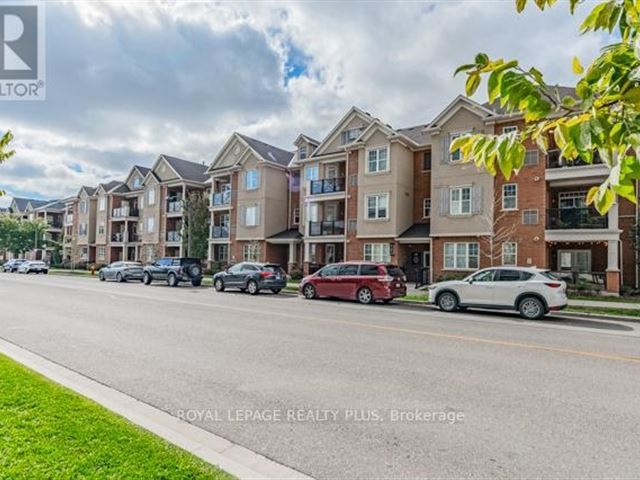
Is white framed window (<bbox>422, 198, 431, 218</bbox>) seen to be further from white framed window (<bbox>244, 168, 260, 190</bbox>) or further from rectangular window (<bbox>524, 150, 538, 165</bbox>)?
white framed window (<bbox>244, 168, 260, 190</bbox>)

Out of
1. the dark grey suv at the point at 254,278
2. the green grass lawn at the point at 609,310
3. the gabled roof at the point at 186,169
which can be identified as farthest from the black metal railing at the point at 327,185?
the green grass lawn at the point at 609,310

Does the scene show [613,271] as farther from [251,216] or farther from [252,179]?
[252,179]

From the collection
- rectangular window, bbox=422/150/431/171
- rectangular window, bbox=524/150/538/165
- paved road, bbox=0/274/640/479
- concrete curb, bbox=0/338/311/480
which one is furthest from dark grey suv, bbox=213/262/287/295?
concrete curb, bbox=0/338/311/480

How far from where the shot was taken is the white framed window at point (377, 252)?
1122 inches

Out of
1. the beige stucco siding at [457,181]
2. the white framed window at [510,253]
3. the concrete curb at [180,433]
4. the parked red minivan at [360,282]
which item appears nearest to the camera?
the concrete curb at [180,433]

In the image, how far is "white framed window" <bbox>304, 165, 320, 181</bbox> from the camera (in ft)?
111

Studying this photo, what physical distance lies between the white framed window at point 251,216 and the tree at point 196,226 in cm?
508

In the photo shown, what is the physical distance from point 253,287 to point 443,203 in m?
12.7

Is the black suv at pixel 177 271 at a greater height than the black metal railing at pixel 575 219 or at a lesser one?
lesser

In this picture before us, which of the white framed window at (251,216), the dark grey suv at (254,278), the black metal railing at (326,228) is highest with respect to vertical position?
the white framed window at (251,216)

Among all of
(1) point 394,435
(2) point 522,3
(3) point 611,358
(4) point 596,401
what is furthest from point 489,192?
(2) point 522,3

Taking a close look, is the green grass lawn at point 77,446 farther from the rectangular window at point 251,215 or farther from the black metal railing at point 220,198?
the black metal railing at point 220,198

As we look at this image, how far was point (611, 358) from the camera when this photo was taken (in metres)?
8.24

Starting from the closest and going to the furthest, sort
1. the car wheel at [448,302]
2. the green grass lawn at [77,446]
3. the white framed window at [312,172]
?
the green grass lawn at [77,446]
the car wheel at [448,302]
the white framed window at [312,172]
